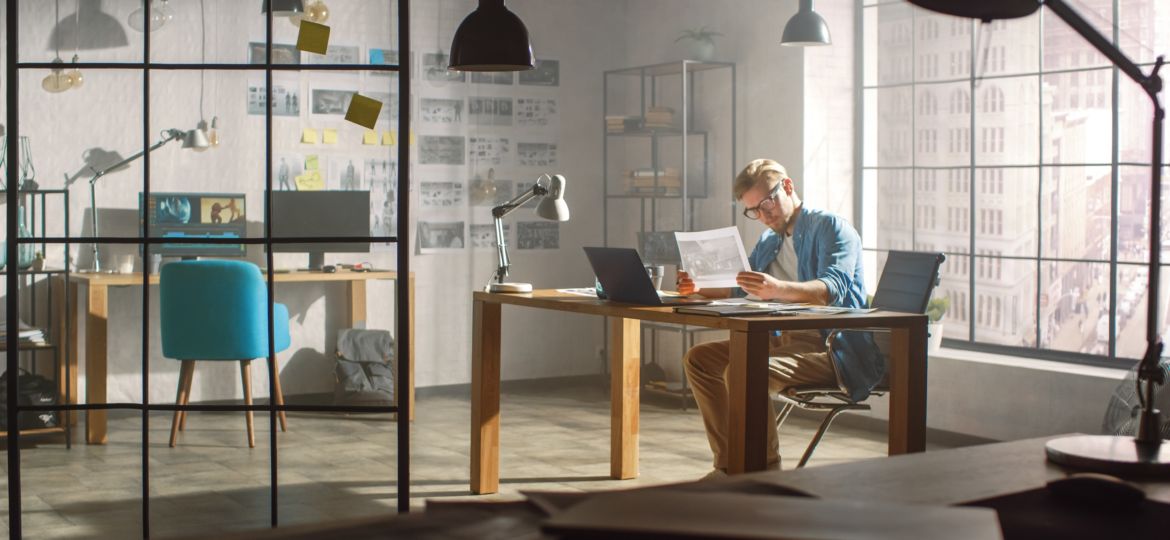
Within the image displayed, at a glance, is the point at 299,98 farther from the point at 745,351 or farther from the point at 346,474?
the point at 745,351

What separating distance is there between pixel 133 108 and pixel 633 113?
123 inches

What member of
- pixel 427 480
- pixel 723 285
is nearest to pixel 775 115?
pixel 723 285

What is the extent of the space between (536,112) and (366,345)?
1920mm

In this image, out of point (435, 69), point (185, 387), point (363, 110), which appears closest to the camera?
point (363, 110)

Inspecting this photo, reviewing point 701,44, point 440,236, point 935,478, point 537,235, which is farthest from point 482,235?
point 935,478

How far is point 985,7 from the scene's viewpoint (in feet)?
6.12

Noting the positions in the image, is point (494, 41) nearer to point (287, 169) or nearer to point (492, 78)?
point (287, 169)

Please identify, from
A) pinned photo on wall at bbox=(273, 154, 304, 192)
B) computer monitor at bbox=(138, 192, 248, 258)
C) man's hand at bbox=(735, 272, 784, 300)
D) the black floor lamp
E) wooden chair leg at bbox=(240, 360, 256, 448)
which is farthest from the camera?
pinned photo on wall at bbox=(273, 154, 304, 192)

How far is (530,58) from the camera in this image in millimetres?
4141

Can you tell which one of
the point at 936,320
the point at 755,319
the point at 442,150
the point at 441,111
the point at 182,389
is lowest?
the point at 182,389

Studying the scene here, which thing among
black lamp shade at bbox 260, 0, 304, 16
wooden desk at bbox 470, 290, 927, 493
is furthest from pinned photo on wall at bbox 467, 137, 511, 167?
wooden desk at bbox 470, 290, 927, 493

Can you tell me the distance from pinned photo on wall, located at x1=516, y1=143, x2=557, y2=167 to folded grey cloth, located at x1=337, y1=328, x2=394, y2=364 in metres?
1.52

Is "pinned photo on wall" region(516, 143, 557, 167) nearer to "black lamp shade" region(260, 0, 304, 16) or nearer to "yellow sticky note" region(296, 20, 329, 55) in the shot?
"black lamp shade" region(260, 0, 304, 16)

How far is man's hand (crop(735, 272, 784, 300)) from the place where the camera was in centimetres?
432
